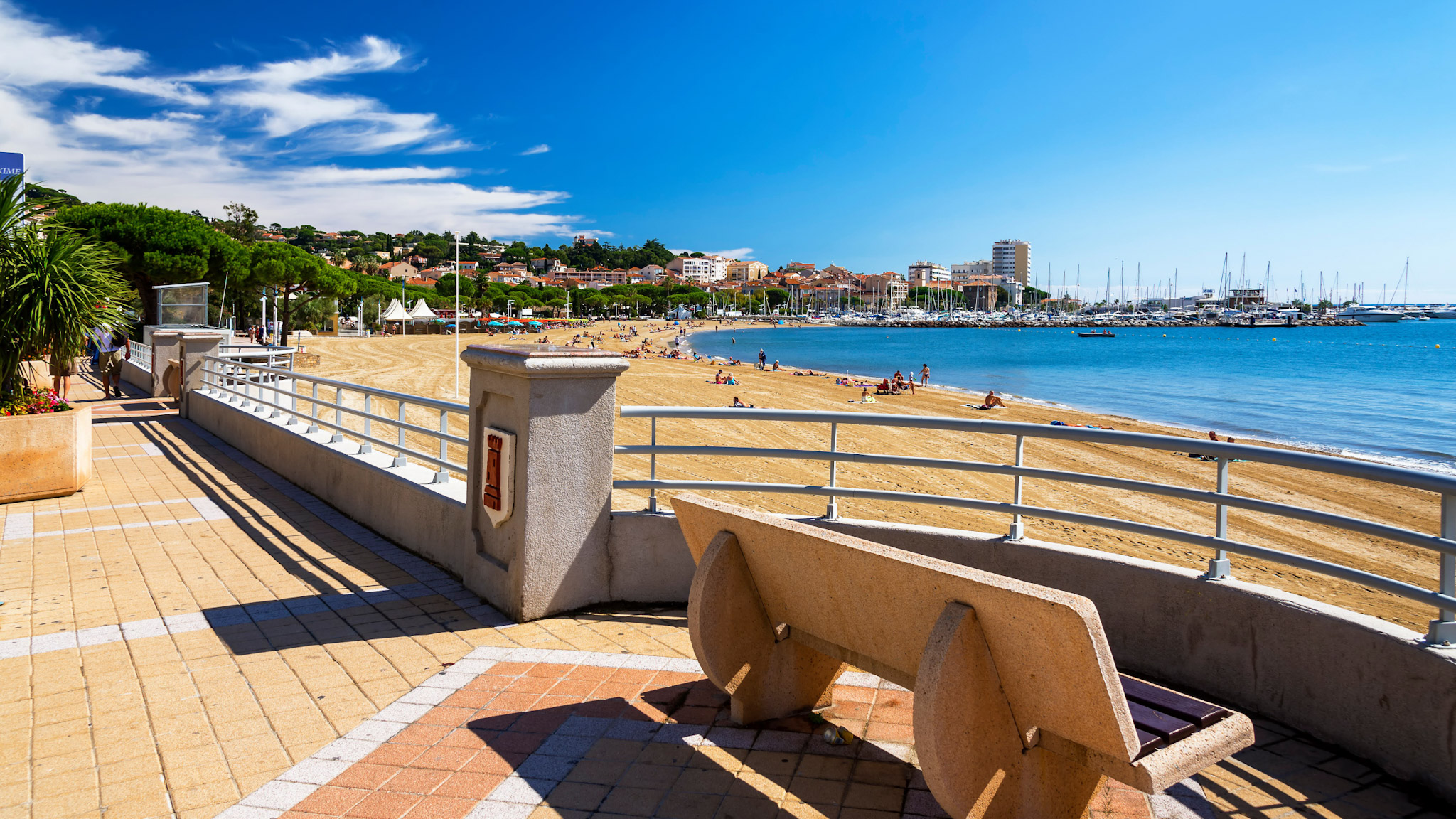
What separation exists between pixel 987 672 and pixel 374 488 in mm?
5811

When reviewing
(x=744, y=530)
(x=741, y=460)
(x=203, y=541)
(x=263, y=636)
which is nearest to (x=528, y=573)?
(x=263, y=636)

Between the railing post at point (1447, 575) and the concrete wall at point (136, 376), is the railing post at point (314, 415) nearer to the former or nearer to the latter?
the railing post at point (1447, 575)

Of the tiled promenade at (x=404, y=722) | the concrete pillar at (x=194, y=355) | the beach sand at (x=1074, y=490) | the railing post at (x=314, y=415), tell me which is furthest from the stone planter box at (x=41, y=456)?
the concrete pillar at (x=194, y=355)

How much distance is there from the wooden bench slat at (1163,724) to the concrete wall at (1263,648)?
1206 mm

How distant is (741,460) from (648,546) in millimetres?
11916

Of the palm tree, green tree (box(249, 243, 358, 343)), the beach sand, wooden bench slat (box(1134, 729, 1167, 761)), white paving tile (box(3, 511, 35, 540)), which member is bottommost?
the beach sand

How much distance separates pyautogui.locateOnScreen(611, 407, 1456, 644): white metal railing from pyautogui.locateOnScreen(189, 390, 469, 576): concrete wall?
134 centimetres

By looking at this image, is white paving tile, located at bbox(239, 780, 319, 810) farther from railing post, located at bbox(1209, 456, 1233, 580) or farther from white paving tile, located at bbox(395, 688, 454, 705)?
railing post, located at bbox(1209, 456, 1233, 580)

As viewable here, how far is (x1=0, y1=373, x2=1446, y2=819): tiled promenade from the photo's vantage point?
300 cm

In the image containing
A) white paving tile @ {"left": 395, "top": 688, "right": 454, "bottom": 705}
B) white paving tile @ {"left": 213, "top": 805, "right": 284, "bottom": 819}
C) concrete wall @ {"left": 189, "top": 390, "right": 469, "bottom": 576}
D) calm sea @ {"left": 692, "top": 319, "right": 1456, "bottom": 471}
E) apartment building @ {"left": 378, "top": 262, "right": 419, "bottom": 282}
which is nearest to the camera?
white paving tile @ {"left": 213, "top": 805, "right": 284, "bottom": 819}

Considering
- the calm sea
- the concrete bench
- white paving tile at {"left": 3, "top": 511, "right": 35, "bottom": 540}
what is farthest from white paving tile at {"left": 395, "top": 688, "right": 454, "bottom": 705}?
the calm sea

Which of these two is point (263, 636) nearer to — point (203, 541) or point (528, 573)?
point (528, 573)

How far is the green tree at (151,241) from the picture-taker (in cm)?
3136

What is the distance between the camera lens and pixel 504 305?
121m
